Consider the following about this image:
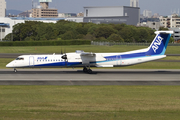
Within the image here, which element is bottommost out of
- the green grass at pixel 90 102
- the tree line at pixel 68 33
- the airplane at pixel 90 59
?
the green grass at pixel 90 102

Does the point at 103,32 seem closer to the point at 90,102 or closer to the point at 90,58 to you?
the point at 90,58

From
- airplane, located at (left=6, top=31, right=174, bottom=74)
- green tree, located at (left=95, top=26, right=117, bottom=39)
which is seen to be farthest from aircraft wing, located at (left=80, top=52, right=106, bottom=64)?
green tree, located at (left=95, top=26, right=117, bottom=39)

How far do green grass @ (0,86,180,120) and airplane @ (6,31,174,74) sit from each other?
9.83m

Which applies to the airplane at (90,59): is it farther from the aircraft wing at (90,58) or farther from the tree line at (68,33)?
the tree line at (68,33)

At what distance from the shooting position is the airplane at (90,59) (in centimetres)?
3600

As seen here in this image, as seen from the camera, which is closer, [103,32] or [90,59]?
[90,59]

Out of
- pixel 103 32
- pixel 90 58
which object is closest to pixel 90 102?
pixel 90 58

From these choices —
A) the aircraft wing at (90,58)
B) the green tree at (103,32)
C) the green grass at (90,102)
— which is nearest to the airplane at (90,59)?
the aircraft wing at (90,58)

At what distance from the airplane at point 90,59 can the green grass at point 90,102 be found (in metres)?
9.83

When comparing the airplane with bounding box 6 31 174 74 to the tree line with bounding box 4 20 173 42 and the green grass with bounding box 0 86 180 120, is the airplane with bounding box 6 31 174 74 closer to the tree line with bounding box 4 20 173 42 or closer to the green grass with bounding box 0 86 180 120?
the green grass with bounding box 0 86 180 120

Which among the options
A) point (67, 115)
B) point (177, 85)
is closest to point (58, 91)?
point (67, 115)

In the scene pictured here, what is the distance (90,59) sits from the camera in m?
36.7

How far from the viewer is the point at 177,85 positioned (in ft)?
93.6

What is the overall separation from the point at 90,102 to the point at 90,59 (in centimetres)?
1608
